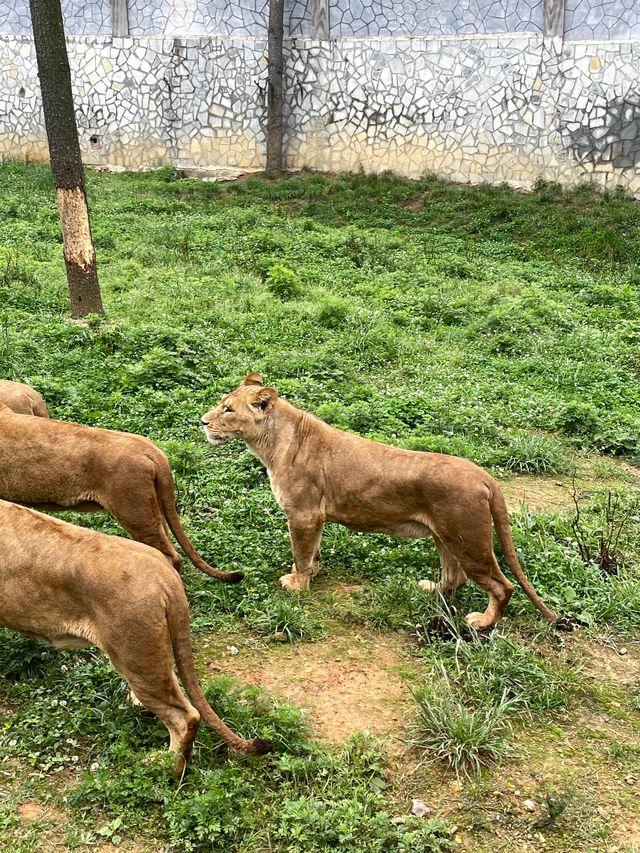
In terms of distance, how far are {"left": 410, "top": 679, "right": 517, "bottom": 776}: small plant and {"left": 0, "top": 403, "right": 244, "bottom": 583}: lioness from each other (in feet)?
5.56

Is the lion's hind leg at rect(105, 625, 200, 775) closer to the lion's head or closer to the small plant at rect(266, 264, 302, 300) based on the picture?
the lion's head

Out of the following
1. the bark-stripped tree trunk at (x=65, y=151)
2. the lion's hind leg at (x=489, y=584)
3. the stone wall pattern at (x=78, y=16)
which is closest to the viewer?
the lion's hind leg at (x=489, y=584)

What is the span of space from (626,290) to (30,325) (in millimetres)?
8632

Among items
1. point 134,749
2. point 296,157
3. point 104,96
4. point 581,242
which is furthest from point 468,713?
point 104,96

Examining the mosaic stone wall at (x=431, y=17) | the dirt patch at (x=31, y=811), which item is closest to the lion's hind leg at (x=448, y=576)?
the dirt patch at (x=31, y=811)

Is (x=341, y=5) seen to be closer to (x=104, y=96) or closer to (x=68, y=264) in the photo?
(x=104, y=96)

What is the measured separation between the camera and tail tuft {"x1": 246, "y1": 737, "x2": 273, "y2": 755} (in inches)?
170

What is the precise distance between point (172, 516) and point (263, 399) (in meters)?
1.13

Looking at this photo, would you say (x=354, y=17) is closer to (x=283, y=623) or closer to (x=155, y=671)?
(x=283, y=623)

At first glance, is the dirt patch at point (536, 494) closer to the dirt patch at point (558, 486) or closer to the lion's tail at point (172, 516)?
the dirt patch at point (558, 486)

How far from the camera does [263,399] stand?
6363 mm

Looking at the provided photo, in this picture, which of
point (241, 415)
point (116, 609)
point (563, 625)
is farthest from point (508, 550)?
point (116, 609)

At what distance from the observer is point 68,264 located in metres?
10.8

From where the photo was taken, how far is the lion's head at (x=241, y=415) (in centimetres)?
639
